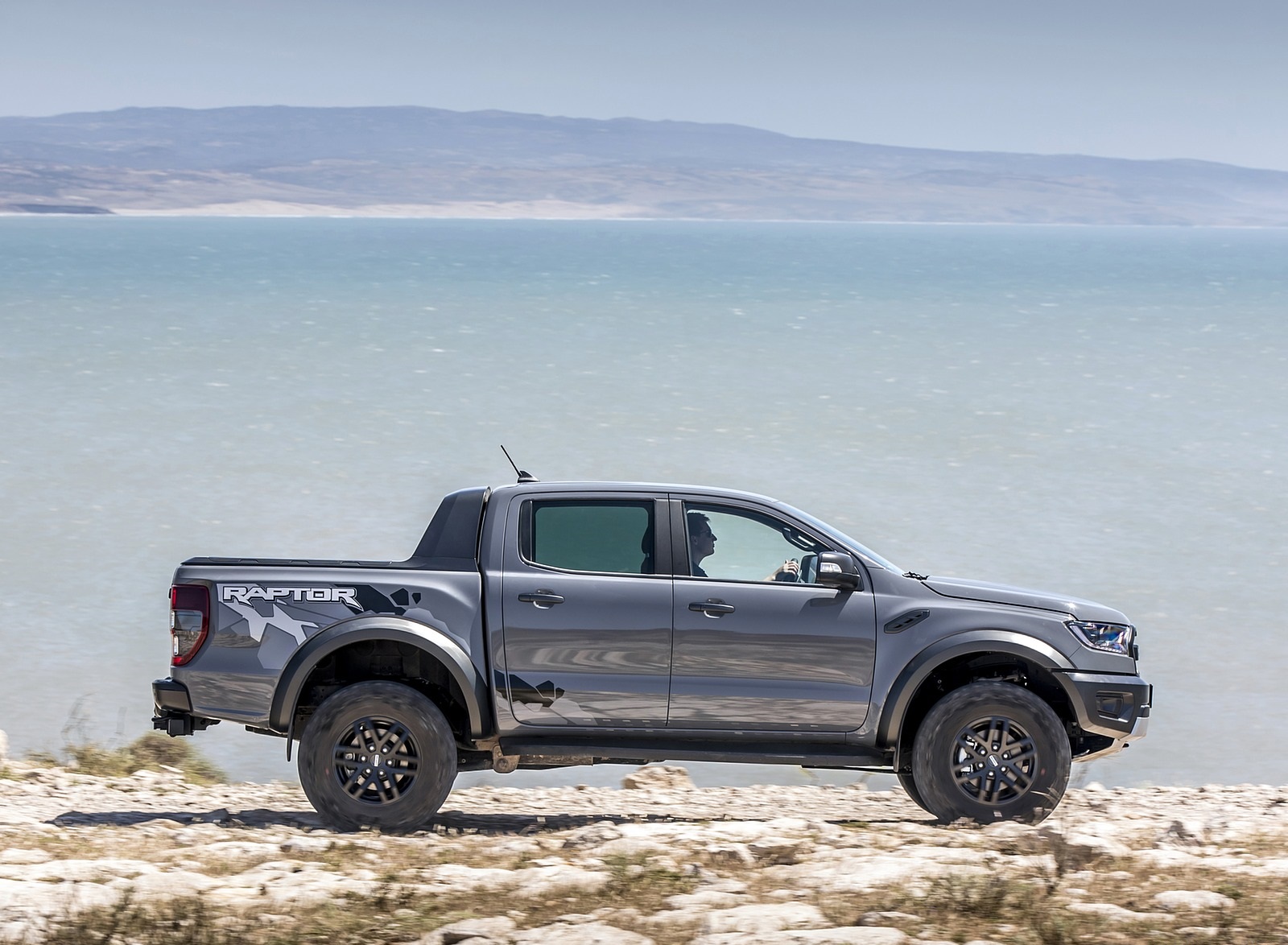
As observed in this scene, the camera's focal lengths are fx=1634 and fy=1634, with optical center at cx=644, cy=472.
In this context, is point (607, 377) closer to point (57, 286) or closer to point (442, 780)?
point (442, 780)

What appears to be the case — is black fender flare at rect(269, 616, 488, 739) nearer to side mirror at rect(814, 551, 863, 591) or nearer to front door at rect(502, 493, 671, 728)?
front door at rect(502, 493, 671, 728)

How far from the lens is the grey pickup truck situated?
311 inches

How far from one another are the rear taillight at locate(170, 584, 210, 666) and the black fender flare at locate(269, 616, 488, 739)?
1.44 ft

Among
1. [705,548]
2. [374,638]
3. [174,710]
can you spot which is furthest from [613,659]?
[174,710]

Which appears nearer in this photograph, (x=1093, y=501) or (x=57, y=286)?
(x=1093, y=501)

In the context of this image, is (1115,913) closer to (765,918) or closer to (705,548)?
(765,918)

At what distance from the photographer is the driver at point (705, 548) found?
8.20 metres

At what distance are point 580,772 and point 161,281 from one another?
8070 cm

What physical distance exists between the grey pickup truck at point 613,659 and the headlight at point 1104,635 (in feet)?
0.04

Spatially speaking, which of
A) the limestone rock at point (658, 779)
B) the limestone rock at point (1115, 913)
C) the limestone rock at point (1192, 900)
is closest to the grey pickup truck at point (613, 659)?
the limestone rock at point (1192, 900)

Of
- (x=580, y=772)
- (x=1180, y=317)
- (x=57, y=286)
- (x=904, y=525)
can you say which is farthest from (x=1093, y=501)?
(x=57, y=286)

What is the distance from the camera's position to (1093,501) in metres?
26.8

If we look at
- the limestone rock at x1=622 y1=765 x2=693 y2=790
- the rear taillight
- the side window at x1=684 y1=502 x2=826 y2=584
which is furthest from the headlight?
the rear taillight

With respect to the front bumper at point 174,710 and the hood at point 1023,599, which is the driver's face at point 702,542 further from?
the front bumper at point 174,710
